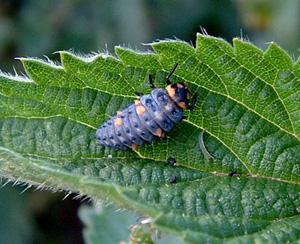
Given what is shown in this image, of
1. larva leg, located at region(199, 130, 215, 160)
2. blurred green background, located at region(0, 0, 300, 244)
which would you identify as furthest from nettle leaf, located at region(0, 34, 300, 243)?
blurred green background, located at region(0, 0, 300, 244)

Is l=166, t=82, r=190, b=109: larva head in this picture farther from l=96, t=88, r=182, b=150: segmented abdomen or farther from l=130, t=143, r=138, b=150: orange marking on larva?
l=130, t=143, r=138, b=150: orange marking on larva

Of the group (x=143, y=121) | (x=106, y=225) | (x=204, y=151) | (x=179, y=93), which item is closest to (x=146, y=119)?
(x=143, y=121)

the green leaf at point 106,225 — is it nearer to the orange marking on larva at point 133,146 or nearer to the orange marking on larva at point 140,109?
the orange marking on larva at point 133,146

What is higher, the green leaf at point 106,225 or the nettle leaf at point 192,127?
the nettle leaf at point 192,127

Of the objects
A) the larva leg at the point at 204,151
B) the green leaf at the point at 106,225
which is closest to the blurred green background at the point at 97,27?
the green leaf at the point at 106,225

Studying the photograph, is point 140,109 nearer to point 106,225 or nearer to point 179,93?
point 179,93
